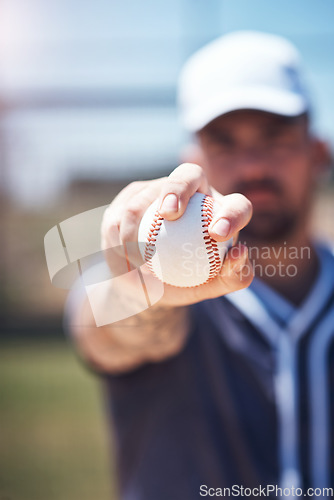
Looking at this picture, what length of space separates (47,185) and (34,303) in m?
1.02

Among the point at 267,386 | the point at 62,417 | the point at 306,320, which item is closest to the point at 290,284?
the point at 306,320

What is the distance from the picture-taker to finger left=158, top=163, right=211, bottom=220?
47 cm

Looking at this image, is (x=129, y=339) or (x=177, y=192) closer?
(x=177, y=192)

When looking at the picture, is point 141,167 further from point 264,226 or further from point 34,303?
point 264,226

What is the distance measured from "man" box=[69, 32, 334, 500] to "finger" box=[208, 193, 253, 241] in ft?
1.06

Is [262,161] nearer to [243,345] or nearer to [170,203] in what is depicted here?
[243,345]

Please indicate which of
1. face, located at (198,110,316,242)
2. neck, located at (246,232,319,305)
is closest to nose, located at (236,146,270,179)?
face, located at (198,110,316,242)

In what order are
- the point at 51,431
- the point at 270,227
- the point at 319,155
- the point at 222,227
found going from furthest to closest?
the point at 51,431 < the point at 319,155 < the point at 270,227 < the point at 222,227

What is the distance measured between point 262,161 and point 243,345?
0.36m

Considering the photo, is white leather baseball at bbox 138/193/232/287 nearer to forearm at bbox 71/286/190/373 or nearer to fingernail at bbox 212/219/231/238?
fingernail at bbox 212/219/231/238

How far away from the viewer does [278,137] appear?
99 cm

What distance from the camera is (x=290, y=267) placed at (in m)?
1.01

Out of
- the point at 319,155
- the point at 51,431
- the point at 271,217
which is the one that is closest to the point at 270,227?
the point at 271,217

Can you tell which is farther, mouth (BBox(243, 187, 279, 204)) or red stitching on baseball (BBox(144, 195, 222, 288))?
mouth (BBox(243, 187, 279, 204))
